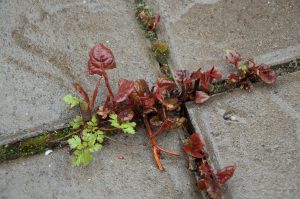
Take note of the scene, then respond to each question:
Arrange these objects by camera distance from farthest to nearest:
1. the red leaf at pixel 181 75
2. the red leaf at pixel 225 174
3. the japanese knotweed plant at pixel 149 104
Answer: the red leaf at pixel 181 75 < the japanese knotweed plant at pixel 149 104 < the red leaf at pixel 225 174

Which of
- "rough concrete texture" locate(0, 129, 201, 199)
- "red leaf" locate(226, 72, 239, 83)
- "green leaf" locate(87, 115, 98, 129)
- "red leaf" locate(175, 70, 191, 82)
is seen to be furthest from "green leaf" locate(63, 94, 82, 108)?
"red leaf" locate(226, 72, 239, 83)

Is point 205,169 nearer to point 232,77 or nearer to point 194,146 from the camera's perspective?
point 194,146

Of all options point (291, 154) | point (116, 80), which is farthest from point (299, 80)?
point (116, 80)

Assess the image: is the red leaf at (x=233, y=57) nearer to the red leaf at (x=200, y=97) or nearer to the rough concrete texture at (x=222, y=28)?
the rough concrete texture at (x=222, y=28)

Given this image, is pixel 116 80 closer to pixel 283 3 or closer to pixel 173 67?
pixel 173 67

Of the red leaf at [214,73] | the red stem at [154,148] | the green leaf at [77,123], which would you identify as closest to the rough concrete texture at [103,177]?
the red stem at [154,148]

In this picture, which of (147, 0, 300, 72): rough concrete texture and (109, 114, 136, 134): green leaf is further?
(147, 0, 300, 72): rough concrete texture

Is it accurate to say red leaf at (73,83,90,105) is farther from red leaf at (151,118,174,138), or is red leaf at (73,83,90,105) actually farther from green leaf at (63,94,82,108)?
red leaf at (151,118,174,138)
